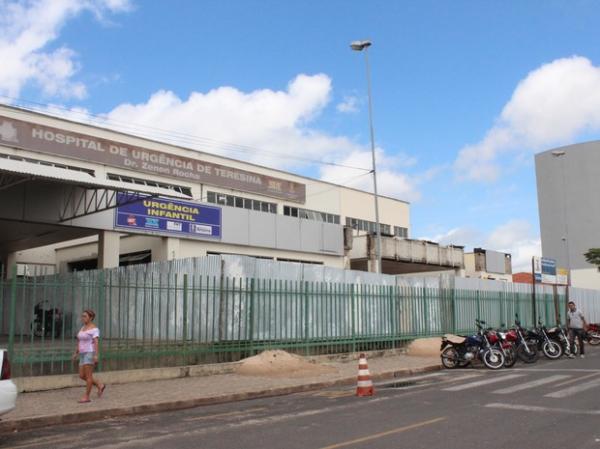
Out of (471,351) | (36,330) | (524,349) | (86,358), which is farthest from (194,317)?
(524,349)

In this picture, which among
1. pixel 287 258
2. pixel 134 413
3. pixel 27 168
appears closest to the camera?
pixel 134 413

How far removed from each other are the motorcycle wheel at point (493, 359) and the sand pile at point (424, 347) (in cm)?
358

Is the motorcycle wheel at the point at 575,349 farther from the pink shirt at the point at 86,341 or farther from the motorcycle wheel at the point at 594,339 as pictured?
the pink shirt at the point at 86,341

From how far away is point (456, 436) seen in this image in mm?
7031

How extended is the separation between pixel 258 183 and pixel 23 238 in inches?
489

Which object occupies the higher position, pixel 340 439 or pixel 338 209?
pixel 338 209

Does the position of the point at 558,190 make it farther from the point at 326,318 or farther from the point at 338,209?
the point at 326,318

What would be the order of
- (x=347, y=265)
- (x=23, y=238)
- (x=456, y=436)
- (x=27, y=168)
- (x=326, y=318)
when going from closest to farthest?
(x=456, y=436), (x=27, y=168), (x=326, y=318), (x=23, y=238), (x=347, y=265)

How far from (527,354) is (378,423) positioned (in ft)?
33.9


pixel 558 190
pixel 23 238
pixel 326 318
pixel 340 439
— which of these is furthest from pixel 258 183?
pixel 558 190

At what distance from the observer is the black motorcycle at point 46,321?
456 inches

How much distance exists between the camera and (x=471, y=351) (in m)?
15.7

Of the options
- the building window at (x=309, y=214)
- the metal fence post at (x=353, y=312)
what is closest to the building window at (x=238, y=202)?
the building window at (x=309, y=214)

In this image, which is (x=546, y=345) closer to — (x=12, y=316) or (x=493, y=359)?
(x=493, y=359)
